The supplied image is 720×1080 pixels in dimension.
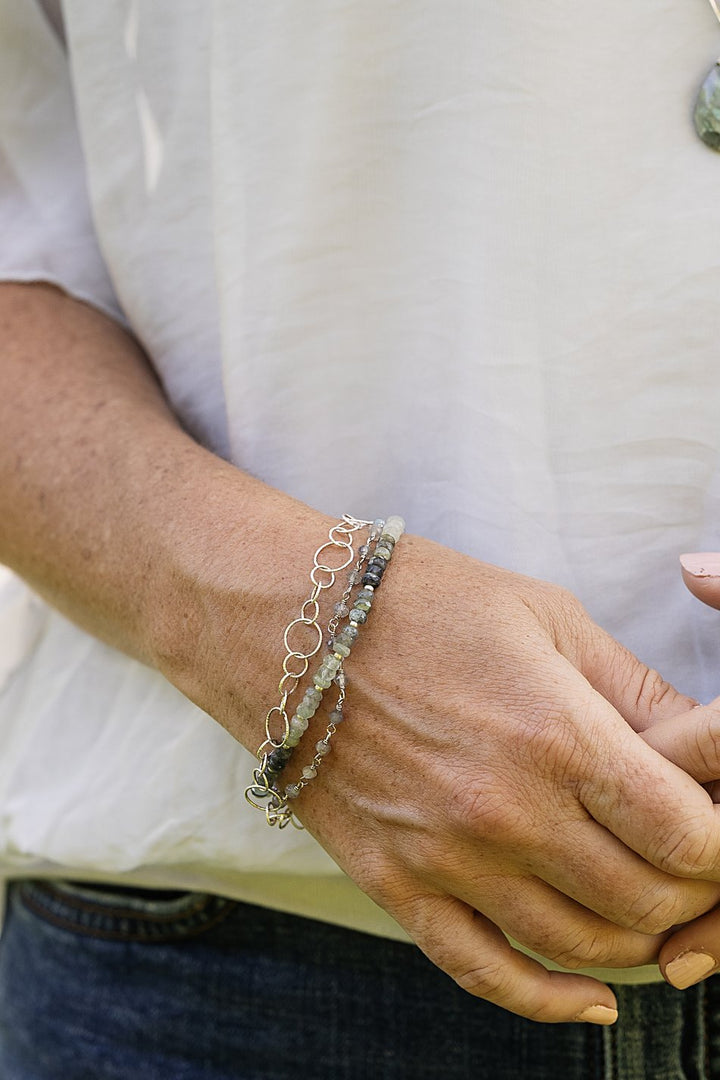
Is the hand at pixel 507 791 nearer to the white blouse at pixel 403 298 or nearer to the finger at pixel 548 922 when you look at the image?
the finger at pixel 548 922

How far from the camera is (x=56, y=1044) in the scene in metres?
1.14

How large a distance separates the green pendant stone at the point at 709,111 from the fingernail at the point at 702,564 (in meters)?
0.34

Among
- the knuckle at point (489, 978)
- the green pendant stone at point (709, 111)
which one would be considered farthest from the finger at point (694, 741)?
the green pendant stone at point (709, 111)

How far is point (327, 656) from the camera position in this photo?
0.75 m

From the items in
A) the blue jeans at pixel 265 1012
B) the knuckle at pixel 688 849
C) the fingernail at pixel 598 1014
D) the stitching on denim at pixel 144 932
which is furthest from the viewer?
the stitching on denim at pixel 144 932

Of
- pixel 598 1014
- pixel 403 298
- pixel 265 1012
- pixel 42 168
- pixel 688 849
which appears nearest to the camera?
pixel 688 849

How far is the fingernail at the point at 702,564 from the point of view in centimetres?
77

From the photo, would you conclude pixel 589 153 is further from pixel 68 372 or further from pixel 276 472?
pixel 68 372

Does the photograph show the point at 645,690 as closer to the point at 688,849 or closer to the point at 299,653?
the point at 688,849

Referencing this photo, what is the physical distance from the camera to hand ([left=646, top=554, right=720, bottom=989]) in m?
0.70

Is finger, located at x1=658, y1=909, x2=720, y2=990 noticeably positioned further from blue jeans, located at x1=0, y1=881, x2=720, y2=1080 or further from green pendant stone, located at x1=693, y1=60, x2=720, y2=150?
green pendant stone, located at x1=693, y1=60, x2=720, y2=150

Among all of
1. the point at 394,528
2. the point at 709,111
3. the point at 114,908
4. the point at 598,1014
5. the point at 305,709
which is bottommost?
the point at 114,908

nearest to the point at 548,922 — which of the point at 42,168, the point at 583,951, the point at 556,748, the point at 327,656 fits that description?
the point at 583,951

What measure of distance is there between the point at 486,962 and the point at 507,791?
0.51 ft
